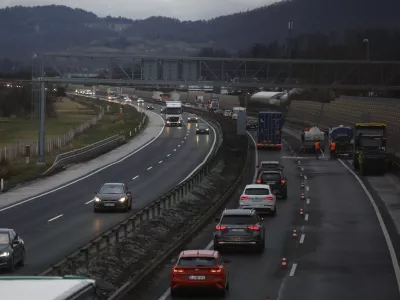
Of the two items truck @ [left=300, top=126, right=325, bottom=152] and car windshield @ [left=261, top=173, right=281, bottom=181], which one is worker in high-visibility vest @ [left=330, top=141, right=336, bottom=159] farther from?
car windshield @ [left=261, top=173, right=281, bottom=181]

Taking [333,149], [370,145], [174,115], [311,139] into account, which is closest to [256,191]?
[370,145]

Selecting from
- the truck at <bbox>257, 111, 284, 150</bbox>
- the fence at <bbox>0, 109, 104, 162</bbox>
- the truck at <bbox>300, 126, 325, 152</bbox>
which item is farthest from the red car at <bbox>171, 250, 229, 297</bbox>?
the truck at <bbox>257, 111, 284, 150</bbox>

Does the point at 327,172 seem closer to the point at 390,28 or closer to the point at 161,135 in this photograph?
the point at 161,135

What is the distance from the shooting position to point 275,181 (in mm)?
46312

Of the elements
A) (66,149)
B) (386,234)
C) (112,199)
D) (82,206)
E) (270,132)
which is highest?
(270,132)

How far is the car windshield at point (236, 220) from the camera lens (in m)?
28.8

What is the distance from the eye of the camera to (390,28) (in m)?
174

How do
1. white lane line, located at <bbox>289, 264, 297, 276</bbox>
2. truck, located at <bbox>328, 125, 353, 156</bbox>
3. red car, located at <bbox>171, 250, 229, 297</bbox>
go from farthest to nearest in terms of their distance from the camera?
truck, located at <bbox>328, 125, 353, 156</bbox> → white lane line, located at <bbox>289, 264, 297, 276</bbox> → red car, located at <bbox>171, 250, 229, 297</bbox>

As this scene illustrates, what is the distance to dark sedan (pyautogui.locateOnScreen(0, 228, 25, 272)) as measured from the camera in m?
24.3

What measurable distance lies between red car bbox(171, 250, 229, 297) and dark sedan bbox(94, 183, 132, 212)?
20383mm

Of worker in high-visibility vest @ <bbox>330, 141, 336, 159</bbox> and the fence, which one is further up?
worker in high-visibility vest @ <bbox>330, 141, 336, 159</bbox>

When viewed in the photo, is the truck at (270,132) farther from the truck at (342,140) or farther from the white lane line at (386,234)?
the white lane line at (386,234)

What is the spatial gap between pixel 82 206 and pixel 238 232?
55.4 feet

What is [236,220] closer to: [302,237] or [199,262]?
[302,237]
